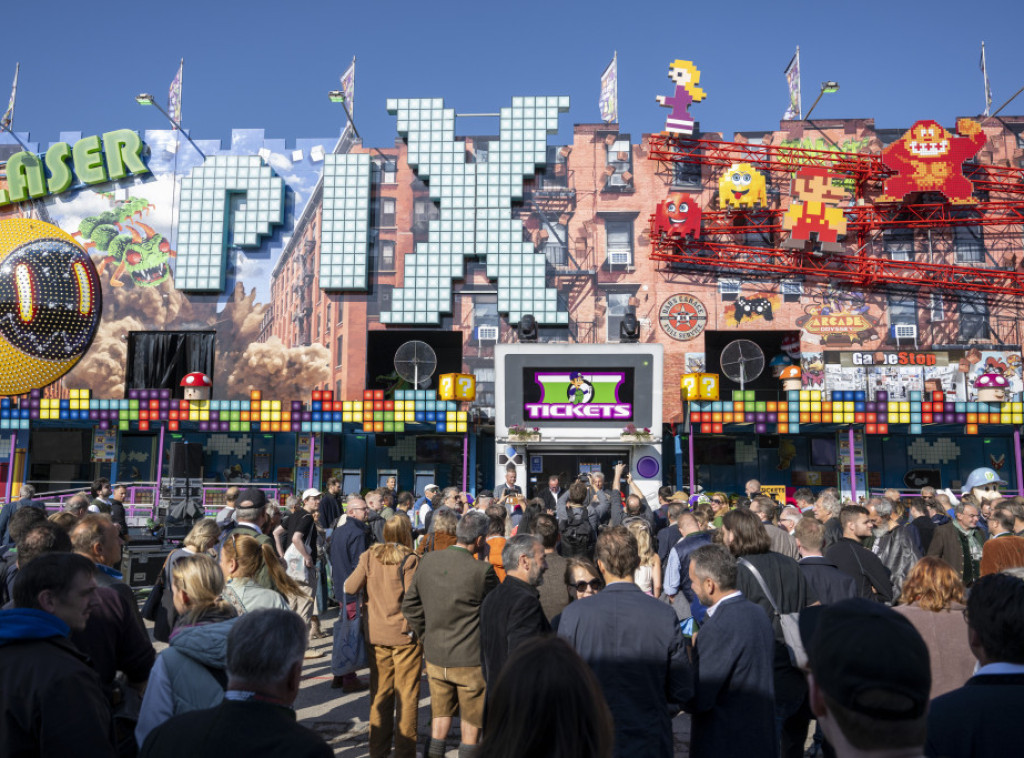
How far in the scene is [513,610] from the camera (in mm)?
5273

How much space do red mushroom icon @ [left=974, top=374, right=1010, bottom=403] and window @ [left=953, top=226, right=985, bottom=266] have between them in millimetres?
6578

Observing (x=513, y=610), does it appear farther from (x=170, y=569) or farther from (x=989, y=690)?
(x=989, y=690)

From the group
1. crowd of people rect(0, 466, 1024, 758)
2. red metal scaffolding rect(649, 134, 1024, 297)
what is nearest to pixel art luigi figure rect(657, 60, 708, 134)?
red metal scaffolding rect(649, 134, 1024, 297)

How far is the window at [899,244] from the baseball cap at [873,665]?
98.2 ft

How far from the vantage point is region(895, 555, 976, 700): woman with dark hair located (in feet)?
15.6

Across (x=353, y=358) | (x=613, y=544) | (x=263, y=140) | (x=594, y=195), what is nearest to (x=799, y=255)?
(x=594, y=195)

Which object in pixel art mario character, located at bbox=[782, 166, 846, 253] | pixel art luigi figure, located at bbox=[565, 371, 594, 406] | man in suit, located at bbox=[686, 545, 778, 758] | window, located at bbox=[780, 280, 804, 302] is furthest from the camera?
window, located at bbox=[780, 280, 804, 302]

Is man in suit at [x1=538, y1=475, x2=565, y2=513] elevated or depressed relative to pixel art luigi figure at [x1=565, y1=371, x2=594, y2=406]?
depressed

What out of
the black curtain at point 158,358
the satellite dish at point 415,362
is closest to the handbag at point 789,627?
the satellite dish at point 415,362

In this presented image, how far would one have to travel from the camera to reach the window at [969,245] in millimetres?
28641

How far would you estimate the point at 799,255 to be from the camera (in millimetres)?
28469

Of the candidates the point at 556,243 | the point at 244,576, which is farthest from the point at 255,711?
the point at 556,243

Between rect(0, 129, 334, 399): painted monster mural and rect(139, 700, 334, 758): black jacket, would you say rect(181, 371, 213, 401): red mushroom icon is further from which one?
rect(139, 700, 334, 758): black jacket

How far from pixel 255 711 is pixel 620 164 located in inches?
1137
